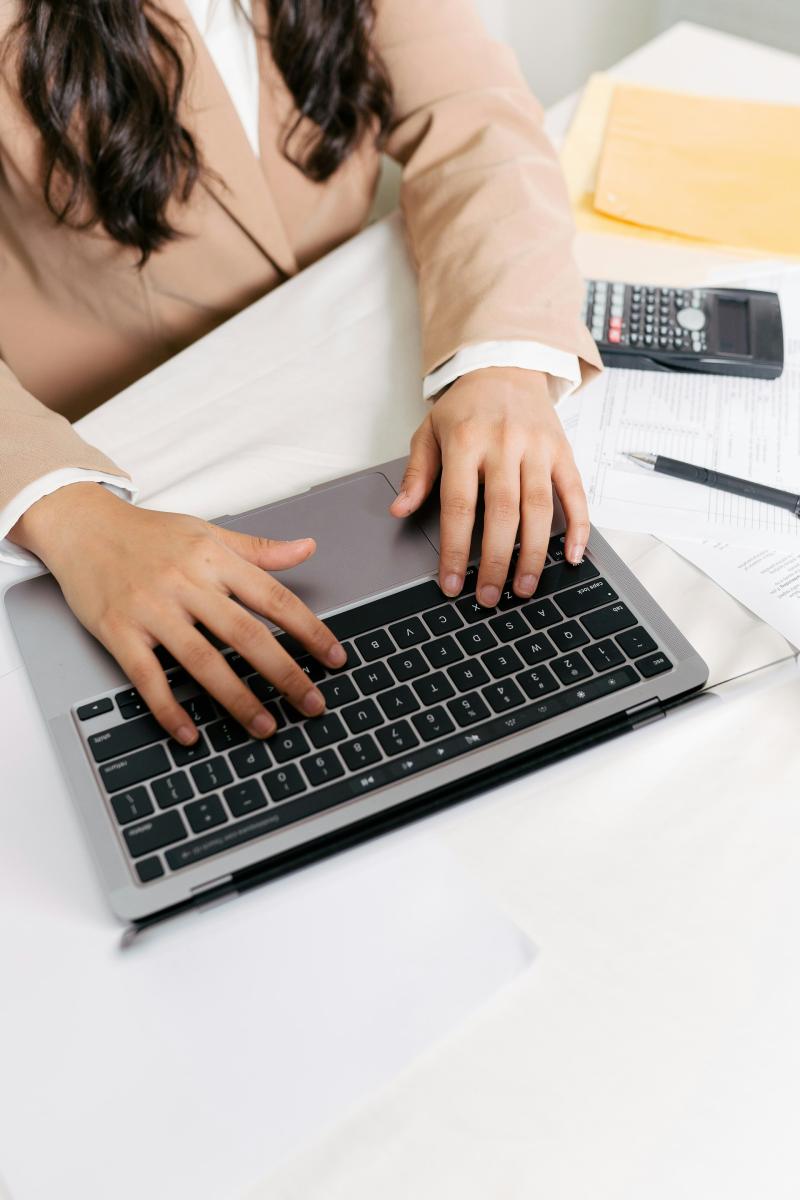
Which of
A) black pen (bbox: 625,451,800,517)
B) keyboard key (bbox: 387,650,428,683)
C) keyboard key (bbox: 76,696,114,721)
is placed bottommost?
black pen (bbox: 625,451,800,517)

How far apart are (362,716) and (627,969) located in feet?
0.54

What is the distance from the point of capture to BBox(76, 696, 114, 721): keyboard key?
454 mm

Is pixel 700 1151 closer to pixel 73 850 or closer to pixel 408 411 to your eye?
pixel 73 850

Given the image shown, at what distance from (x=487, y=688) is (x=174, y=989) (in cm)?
20

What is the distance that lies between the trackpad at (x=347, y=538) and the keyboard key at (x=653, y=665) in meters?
0.13

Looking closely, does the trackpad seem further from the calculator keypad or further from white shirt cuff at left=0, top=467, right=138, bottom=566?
the calculator keypad

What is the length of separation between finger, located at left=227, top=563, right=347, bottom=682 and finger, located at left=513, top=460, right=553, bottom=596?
0.11 metres

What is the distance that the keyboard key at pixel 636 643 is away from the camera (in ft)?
1.54

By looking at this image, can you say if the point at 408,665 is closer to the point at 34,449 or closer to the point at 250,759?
the point at 250,759

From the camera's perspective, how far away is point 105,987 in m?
0.38

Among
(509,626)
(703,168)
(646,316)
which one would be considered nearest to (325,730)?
(509,626)

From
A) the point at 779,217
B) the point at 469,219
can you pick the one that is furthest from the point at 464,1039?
the point at 779,217

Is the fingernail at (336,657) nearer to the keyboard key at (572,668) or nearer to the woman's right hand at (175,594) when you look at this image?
the woman's right hand at (175,594)

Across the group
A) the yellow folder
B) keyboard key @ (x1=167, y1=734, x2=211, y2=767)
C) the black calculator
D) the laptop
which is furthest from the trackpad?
the yellow folder
